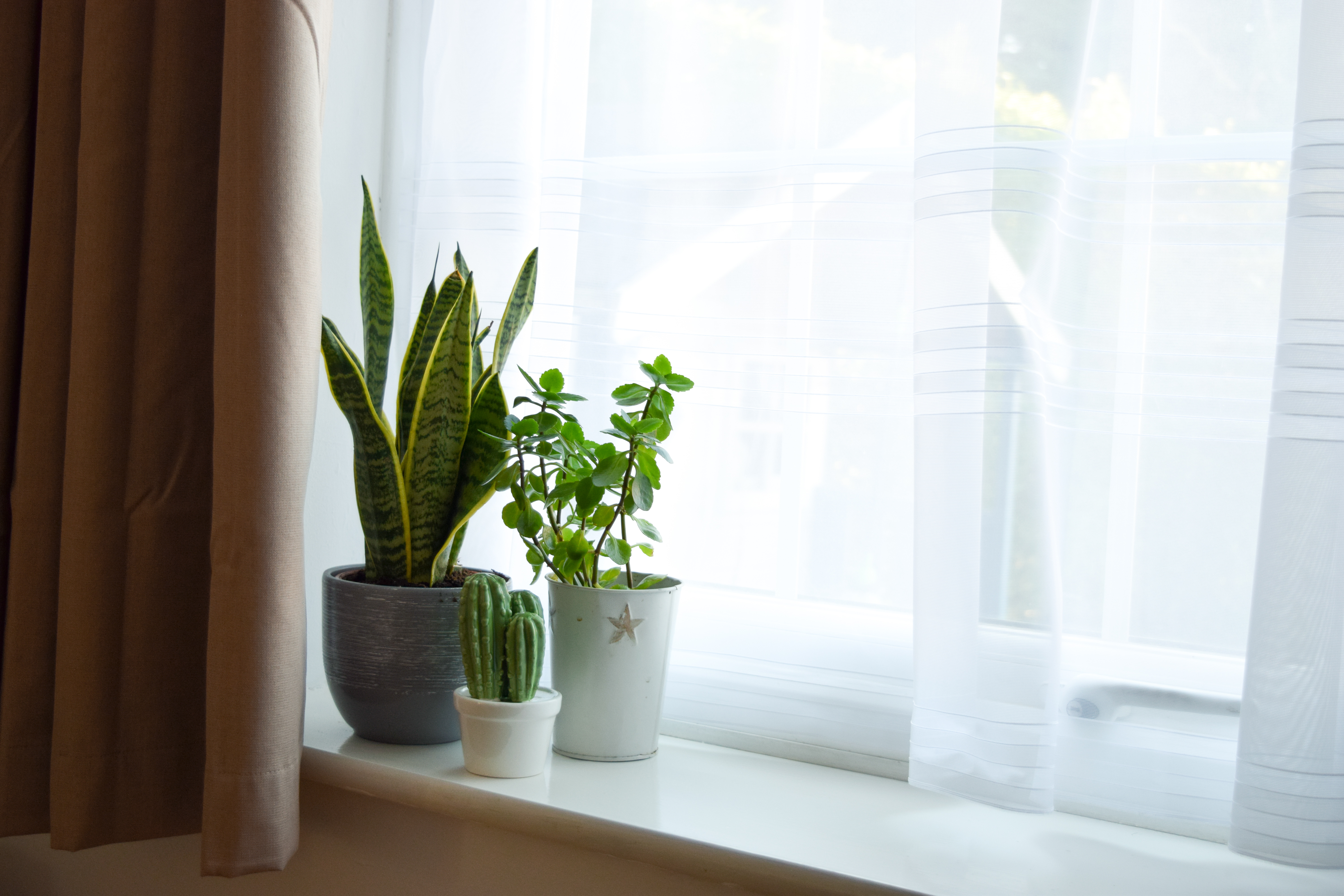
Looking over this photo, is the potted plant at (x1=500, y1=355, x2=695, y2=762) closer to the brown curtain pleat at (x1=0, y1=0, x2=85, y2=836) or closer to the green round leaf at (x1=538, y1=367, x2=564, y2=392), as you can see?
the green round leaf at (x1=538, y1=367, x2=564, y2=392)

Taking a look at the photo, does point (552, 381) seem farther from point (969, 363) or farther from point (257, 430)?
point (969, 363)

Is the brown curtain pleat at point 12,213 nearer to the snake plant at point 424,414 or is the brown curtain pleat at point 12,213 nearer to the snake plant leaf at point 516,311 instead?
the snake plant at point 424,414

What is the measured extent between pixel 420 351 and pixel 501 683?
341mm

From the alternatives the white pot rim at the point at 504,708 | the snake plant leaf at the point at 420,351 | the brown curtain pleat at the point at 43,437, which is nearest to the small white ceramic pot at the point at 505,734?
the white pot rim at the point at 504,708

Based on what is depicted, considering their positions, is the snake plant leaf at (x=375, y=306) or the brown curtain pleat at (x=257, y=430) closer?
the brown curtain pleat at (x=257, y=430)

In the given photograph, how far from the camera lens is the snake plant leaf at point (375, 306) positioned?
93 cm

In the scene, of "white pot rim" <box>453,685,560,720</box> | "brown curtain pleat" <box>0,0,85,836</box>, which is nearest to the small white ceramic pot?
"white pot rim" <box>453,685,560,720</box>

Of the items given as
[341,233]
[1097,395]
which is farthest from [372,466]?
[1097,395]

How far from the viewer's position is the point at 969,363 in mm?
755

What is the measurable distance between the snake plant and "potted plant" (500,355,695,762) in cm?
4

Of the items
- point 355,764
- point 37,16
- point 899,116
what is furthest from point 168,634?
point 899,116

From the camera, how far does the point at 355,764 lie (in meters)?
0.88

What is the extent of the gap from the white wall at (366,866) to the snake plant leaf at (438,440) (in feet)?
0.82

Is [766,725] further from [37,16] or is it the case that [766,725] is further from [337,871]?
[37,16]
